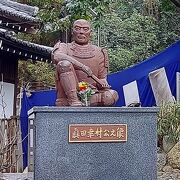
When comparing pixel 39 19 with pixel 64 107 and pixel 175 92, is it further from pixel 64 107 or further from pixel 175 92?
pixel 64 107

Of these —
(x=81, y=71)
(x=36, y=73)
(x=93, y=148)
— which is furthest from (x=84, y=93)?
(x=36, y=73)

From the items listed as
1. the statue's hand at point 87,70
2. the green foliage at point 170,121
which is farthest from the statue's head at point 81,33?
the green foliage at point 170,121

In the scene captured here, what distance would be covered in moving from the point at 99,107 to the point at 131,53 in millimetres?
11872

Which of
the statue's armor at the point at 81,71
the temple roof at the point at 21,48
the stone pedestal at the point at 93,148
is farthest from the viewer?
the temple roof at the point at 21,48

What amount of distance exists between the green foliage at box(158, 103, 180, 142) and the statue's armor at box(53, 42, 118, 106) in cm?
212

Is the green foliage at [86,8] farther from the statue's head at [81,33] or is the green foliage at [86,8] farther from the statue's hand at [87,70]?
the statue's hand at [87,70]

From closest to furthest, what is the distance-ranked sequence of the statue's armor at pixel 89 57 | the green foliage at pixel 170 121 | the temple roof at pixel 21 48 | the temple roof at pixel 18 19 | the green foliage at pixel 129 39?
the statue's armor at pixel 89 57, the green foliage at pixel 170 121, the temple roof at pixel 18 19, the temple roof at pixel 21 48, the green foliage at pixel 129 39

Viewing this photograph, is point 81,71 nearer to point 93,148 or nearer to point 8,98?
point 93,148

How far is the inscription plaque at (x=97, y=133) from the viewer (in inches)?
211

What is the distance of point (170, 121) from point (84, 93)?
2773 mm

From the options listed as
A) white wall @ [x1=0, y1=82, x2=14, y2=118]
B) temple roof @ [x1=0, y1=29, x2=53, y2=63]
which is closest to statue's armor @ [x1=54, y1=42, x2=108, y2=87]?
temple roof @ [x1=0, y1=29, x2=53, y2=63]

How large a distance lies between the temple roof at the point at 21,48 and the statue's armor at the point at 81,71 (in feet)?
10.4

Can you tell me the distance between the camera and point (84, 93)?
5684 mm

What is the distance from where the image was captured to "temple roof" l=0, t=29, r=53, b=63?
8.95m
